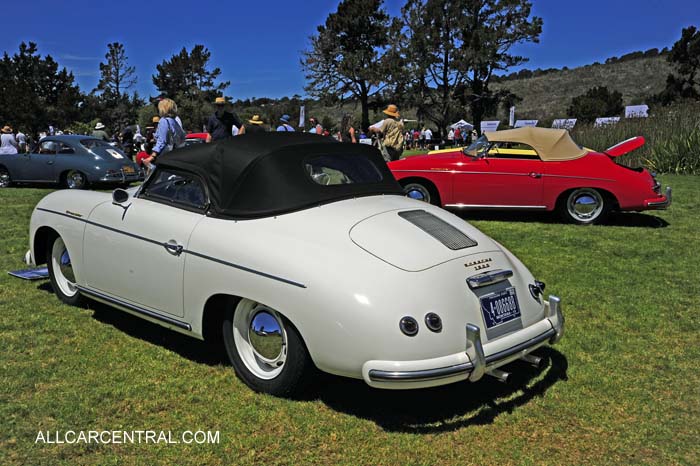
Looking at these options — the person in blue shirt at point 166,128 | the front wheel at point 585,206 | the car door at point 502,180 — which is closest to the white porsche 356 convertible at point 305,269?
the person in blue shirt at point 166,128

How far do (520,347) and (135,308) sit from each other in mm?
2464

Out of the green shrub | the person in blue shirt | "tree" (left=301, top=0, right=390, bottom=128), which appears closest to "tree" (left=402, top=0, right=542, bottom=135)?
"tree" (left=301, top=0, right=390, bottom=128)

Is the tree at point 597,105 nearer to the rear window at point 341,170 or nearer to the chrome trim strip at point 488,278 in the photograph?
the rear window at point 341,170

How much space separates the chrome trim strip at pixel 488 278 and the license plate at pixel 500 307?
7cm

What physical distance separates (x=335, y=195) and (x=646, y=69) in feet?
327

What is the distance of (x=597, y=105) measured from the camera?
54.7m

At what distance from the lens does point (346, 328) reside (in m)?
2.87

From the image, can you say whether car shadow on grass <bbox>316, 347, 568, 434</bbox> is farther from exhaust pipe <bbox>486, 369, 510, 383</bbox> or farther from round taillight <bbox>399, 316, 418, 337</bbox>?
round taillight <bbox>399, 316, 418, 337</bbox>

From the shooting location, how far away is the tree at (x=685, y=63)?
45.9 metres

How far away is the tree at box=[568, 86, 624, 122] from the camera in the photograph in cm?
5403

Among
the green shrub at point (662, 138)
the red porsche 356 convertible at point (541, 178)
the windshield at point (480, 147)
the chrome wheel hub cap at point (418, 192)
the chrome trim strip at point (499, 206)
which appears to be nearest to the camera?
the red porsche 356 convertible at point (541, 178)

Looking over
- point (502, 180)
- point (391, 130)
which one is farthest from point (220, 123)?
point (502, 180)

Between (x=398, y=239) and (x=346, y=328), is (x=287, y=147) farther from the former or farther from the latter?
(x=346, y=328)

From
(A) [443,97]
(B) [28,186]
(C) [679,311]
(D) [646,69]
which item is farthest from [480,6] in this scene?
(D) [646,69]
